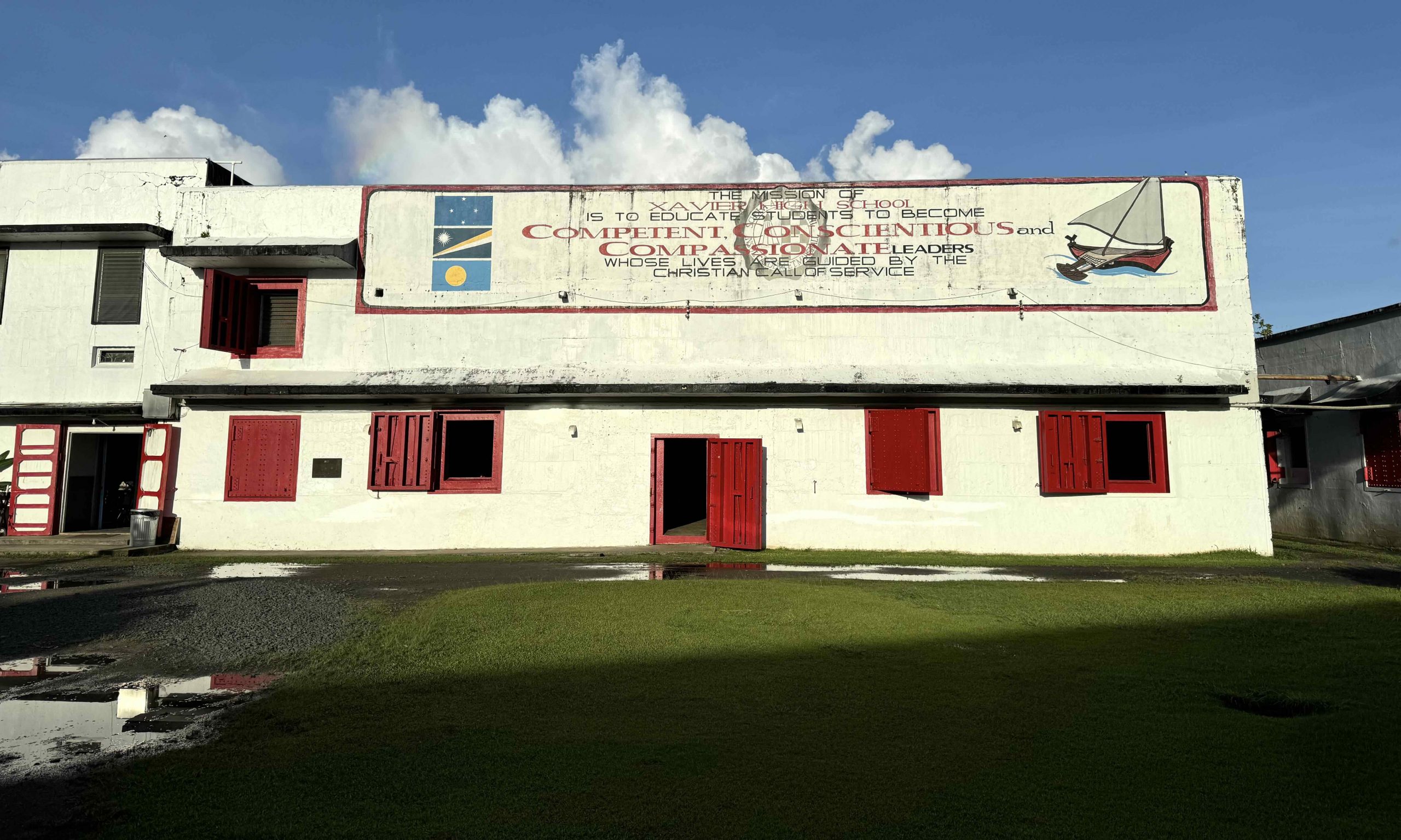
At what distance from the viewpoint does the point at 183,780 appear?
386 centimetres

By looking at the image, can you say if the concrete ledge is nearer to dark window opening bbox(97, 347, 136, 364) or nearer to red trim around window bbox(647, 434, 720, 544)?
red trim around window bbox(647, 434, 720, 544)

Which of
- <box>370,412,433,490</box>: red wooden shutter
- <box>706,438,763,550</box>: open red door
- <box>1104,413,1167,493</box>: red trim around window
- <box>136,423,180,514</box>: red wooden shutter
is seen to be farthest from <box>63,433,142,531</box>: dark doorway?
<box>1104,413,1167,493</box>: red trim around window

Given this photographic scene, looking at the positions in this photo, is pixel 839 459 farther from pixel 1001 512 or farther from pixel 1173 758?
pixel 1173 758

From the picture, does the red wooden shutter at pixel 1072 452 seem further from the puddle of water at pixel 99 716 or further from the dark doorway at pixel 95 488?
the dark doorway at pixel 95 488

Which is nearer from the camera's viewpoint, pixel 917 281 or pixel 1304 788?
pixel 1304 788

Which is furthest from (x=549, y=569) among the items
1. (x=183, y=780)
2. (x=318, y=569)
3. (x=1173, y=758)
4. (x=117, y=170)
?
(x=117, y=170)

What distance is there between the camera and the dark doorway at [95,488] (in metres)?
16.2

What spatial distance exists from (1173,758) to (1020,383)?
10.8m

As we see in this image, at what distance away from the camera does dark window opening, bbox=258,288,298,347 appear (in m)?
15.6

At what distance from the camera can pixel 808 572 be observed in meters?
11.8

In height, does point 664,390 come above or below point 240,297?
below

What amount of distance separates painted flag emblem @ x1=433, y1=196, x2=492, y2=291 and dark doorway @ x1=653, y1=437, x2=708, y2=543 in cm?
496

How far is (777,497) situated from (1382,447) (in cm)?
1183

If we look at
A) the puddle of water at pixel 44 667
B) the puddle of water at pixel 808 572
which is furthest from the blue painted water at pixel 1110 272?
the puddle of water at pixel 44 667
